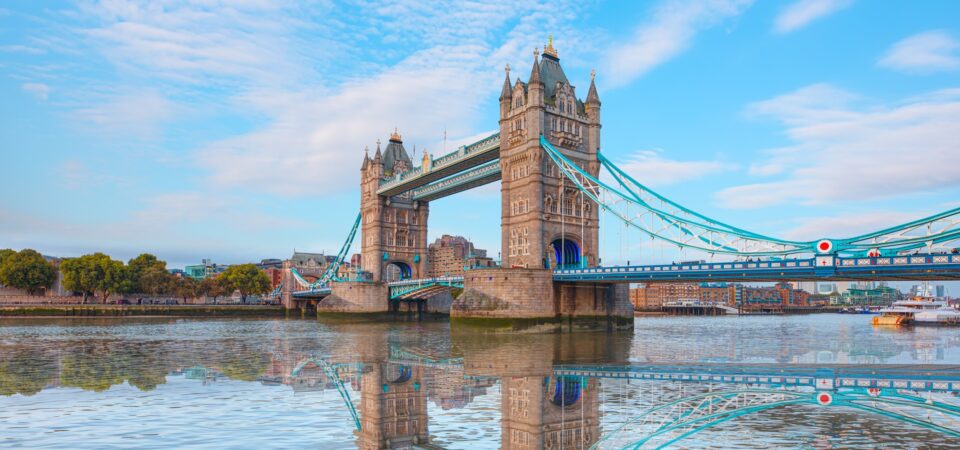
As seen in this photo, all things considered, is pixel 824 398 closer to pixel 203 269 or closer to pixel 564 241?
pixel 564 241

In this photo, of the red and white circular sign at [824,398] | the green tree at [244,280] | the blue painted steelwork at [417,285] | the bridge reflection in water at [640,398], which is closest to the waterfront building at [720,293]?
the green tree at [244,280]

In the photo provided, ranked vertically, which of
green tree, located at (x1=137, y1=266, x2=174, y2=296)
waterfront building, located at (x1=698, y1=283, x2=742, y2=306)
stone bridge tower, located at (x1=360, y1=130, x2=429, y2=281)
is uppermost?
stone bridge tower, located at (x1=360, y1=130, x2=429, y2=281)

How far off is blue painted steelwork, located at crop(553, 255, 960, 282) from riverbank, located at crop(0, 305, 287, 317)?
62.4 meters

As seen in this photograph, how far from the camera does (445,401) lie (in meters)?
16.7

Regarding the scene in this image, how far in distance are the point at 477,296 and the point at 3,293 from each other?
78.8 m

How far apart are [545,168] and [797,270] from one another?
2190 centimetres

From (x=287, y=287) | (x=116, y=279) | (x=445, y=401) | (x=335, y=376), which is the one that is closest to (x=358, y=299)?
(x=287, y=287)

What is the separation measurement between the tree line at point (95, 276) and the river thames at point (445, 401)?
6922cm

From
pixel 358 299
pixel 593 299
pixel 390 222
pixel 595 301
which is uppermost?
pixel 390 222

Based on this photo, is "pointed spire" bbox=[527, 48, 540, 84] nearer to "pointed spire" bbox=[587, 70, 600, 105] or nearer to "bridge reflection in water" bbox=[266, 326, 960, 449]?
"pointed spire" bbox=[587, 70, 600, 105]

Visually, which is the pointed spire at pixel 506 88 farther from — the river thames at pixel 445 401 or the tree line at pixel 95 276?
the tree line at pixel 95 276

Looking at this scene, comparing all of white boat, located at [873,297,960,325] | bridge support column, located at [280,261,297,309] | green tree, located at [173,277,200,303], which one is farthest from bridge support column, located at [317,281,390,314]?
white boat, located at [873,297,960,325]

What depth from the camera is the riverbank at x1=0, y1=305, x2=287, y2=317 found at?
3034 inches

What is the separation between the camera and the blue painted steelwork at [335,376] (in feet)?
48.0
